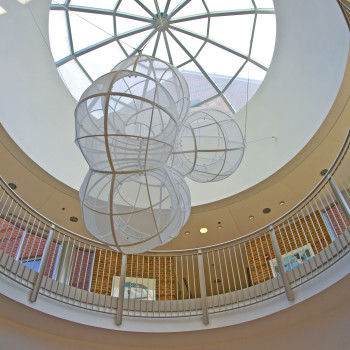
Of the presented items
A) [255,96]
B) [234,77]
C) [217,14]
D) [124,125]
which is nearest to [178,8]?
[217,14]

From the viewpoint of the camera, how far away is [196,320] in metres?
6.30

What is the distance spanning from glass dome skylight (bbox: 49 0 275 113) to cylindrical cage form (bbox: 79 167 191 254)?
17.1 feet

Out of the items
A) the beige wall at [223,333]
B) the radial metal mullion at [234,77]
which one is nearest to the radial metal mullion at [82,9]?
the radial metal mullion at [234,77]

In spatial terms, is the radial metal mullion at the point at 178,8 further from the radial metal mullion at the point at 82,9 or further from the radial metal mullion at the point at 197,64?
the radial metal mullion at the point at 82,9

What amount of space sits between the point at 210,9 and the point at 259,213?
5681 mm

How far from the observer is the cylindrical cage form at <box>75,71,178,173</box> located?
3367mm

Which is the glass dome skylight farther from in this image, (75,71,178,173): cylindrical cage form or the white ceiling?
(75,71,178,173): cylindrical cage form

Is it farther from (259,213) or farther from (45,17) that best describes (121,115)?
(259,213)

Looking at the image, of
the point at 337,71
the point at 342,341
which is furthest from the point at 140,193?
the point at 337,71

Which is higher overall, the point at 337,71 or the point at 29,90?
the point at 29,90

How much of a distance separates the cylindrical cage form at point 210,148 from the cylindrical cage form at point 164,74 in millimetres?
504

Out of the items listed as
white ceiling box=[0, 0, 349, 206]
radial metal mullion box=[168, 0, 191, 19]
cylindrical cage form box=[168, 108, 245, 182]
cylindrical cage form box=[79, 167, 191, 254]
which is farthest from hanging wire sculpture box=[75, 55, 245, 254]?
radial metal mullion box=[168, 0, 191, 19]

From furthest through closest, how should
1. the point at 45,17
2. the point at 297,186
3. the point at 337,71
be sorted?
the point at 297,186, the point at 45,17, the point at 337,71

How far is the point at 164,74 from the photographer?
4.12 metres
